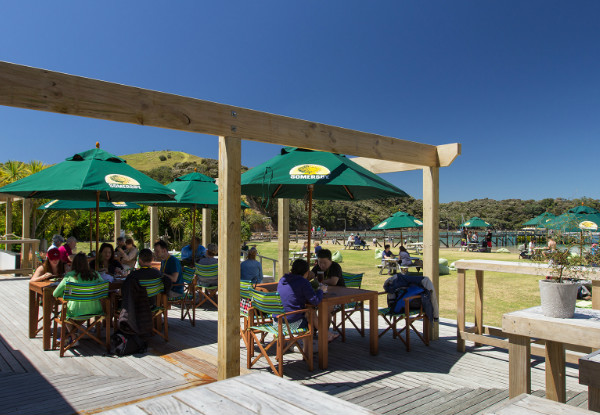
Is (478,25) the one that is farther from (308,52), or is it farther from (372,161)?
(372,161)

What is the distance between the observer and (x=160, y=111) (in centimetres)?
320

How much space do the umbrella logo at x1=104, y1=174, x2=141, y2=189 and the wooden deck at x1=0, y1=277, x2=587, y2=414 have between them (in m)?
1.88

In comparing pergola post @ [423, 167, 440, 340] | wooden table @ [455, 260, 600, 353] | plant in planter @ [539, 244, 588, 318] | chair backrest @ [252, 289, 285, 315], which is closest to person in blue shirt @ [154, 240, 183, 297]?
chair backrest @ [252, 289, 285, 315]

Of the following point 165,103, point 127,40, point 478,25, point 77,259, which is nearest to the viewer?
point 165,103

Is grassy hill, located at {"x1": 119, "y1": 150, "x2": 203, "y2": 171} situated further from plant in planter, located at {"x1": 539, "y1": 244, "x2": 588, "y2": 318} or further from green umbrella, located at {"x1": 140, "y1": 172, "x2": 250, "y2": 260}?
plant in planter, located at {"x1": 539, "y1": 244, "x2": 588, "y2": 318}

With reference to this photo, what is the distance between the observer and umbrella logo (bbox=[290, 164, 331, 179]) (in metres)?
4.09

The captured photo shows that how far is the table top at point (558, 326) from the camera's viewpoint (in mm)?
2170

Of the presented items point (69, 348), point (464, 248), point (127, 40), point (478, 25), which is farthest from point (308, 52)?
point (69, 348)

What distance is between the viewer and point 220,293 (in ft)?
11.8

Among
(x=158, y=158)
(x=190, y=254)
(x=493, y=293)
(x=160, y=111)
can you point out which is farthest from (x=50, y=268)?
(x=158, y=158)

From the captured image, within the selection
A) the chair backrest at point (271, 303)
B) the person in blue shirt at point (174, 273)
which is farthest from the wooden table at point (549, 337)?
the person in blue shirt at point (174, 273)

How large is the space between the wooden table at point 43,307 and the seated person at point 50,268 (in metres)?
0.10

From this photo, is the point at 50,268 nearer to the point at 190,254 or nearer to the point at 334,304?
the point at 190,254

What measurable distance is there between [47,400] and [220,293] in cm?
159
